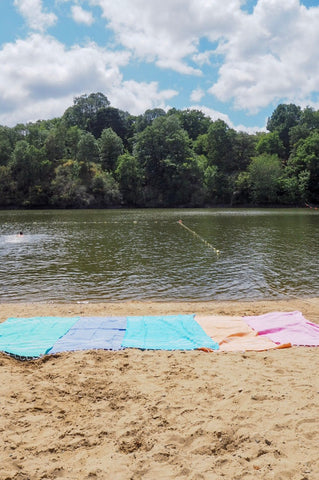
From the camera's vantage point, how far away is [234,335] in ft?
27.1

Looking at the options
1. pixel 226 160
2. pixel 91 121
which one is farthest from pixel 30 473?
pixel 91 121

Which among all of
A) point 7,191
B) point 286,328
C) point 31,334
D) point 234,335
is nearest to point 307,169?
point 7,191

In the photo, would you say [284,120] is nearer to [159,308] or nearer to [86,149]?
[86,149]

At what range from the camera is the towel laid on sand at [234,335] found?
24.5ft

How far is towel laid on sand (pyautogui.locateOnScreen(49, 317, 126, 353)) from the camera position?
7344 millimetres

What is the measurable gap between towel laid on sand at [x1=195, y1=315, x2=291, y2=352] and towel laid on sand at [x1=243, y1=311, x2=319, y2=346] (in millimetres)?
254

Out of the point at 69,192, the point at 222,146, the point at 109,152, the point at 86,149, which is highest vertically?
the point at 222,146

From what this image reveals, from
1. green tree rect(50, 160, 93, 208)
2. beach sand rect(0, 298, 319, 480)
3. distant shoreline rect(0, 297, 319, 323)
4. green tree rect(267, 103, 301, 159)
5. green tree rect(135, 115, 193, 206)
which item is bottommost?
distant shoreline rect(0, 297, 319, 323)

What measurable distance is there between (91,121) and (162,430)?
436ft

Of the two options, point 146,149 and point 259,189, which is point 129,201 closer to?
point 146,149

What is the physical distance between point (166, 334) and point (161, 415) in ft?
11.1

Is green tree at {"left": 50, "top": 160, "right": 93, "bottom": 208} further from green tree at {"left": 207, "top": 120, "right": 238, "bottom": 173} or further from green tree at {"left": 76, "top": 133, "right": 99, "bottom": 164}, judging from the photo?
green tree at {"left": 207, "top": 120, "right": 238, "bottom": 173}

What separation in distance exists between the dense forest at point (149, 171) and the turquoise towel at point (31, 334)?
7558cm

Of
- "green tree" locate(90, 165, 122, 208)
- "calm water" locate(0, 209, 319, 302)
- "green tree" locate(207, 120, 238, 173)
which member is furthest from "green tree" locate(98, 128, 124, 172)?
"calm water" locate(0, 209, 319, 302)
